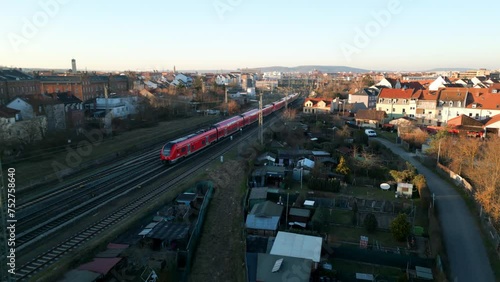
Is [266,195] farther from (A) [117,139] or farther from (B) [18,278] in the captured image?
(A) [117,139]

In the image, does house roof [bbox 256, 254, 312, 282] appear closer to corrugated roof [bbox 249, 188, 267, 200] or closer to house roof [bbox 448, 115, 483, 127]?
corrugated roof [bbox 249, 188, 267, 200]

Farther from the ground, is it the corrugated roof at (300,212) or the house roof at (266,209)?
the house roof at (266,209)

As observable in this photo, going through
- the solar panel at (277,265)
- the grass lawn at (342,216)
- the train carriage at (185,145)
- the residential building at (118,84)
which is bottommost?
the grass lawn at (342,216)

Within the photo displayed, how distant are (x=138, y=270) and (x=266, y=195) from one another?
813cm

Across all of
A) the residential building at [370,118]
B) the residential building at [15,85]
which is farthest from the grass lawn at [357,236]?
the residential building at [15,85]

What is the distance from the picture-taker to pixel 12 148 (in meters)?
25.5

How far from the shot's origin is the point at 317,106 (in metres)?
50.0

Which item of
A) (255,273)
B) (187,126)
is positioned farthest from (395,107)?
(255,273)

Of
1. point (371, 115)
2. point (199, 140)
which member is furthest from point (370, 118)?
point (199, 140)

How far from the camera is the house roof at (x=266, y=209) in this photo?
16.0 metres

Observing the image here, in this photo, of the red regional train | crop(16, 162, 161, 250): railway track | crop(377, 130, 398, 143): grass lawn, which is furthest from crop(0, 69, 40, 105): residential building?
crop(377, 130, 398, 143): grass lawn

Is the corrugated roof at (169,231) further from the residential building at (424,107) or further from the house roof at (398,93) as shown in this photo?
the house roof at (398,93)

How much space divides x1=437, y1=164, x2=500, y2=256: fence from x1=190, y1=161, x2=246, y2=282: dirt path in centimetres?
1011
